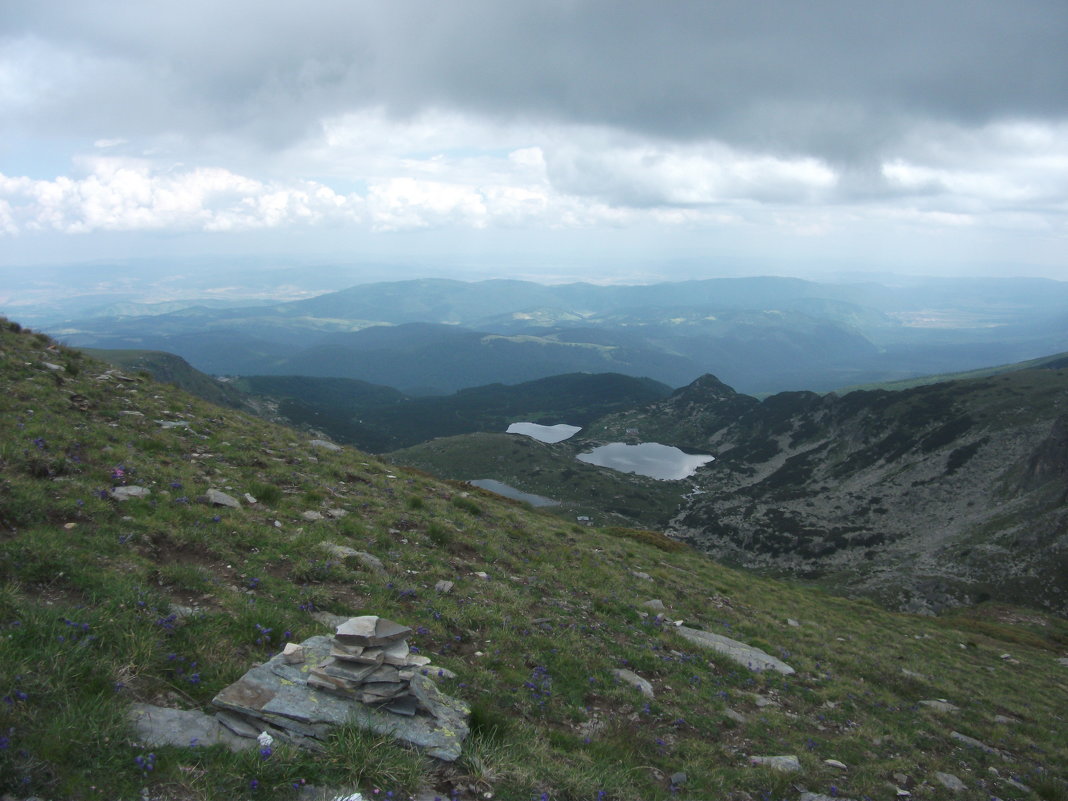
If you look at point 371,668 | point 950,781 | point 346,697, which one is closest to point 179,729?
point 346,697

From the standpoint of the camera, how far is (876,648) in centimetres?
2234

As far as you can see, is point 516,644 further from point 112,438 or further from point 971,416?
point 971,416

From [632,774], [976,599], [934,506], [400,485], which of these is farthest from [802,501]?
[632,774]


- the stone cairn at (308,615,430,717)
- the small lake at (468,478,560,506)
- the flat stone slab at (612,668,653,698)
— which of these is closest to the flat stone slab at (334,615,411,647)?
the stone cairn at (308,615,430,717)

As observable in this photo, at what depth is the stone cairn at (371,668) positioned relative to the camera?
717 cm

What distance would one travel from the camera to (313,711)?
671 cm

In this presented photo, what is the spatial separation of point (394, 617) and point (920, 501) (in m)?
127

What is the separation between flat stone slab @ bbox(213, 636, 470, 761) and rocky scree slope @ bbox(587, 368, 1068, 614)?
7515 centimetres

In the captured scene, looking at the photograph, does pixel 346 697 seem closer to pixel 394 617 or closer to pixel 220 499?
pixel 394 617

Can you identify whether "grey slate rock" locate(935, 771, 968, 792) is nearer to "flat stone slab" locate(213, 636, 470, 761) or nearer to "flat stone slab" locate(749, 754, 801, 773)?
"flat stone slab" locate(749, 754, 801, 773)

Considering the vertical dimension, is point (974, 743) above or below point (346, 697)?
below

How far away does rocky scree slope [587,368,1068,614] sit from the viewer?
69.1 metres

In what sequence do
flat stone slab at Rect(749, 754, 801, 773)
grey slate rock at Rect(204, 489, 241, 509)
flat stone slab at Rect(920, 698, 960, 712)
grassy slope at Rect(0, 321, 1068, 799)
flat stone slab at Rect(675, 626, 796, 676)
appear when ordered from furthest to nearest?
flat stone slab at Rect(920, 698, 960, 712), flat stone slab at Rect(675, 626, 796, 676), grey slate rock at Rect(204, 489, 241, 509), flat stone slab at Rect(749, 754, 801, 773), grassy slope at Rect(0, 321, 1068, 799)

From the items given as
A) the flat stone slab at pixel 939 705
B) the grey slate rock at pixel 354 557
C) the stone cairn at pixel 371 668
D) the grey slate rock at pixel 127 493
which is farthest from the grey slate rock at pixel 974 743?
the grey slate rock at pixel 127 493
